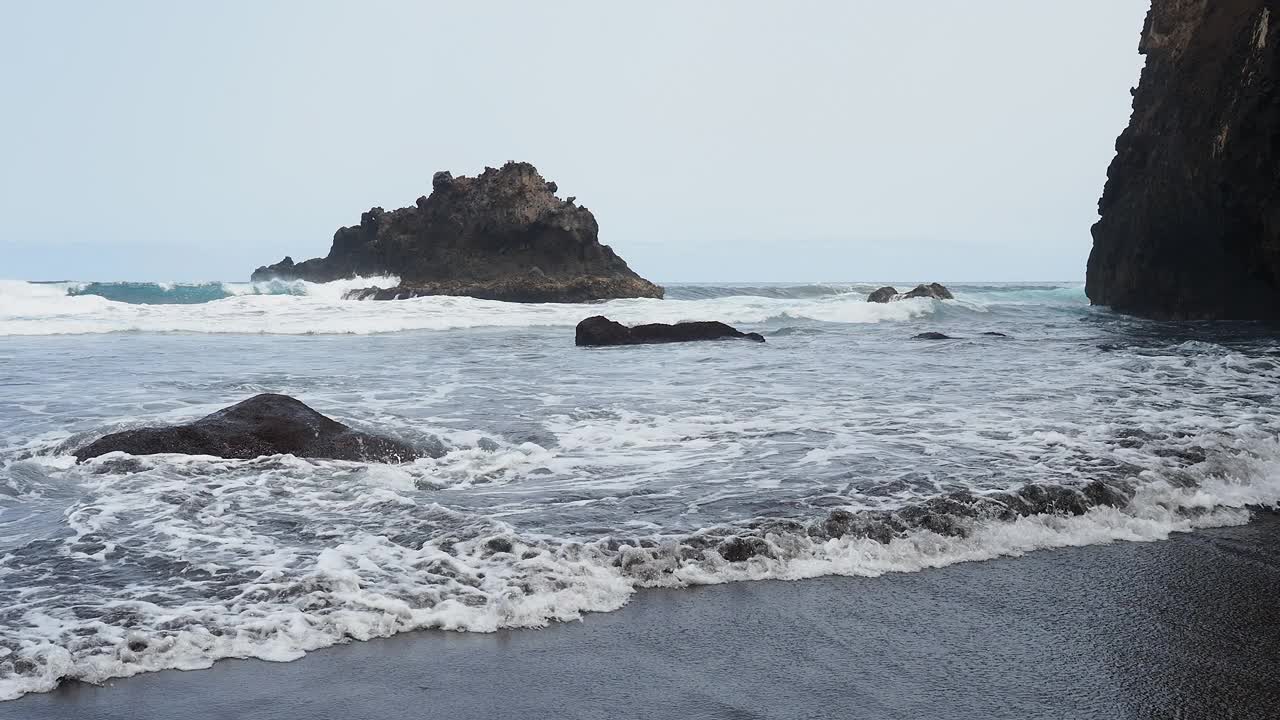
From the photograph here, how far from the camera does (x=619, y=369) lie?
11711 mm

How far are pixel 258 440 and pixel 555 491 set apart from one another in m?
2.17

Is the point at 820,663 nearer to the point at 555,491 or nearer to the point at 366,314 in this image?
the point at 555,491

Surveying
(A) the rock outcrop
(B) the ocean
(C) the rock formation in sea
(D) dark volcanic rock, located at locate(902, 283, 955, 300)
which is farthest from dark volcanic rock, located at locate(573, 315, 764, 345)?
(C) the rock formation in sea

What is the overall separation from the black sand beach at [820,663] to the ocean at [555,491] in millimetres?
158

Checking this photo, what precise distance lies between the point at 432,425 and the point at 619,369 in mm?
4655

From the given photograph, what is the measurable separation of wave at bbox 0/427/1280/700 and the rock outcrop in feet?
89.5

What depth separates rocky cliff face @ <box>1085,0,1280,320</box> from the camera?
48.7 ft

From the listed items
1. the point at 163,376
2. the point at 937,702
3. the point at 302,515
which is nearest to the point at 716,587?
the point at 937,702

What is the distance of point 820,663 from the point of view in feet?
9.71

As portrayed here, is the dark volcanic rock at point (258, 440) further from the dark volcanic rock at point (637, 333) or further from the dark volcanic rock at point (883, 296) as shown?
the dark volcanic rock at point (883, 296)

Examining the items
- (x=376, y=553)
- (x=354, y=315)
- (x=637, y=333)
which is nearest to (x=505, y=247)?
(x=354, y=315)

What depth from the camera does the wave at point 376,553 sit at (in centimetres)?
311

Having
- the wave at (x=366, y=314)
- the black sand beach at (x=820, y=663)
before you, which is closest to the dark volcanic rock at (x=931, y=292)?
the wave at (x=366, y=314)

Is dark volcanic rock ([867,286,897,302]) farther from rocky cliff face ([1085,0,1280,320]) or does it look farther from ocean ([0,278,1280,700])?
ocean ([0,278,1280,700])
